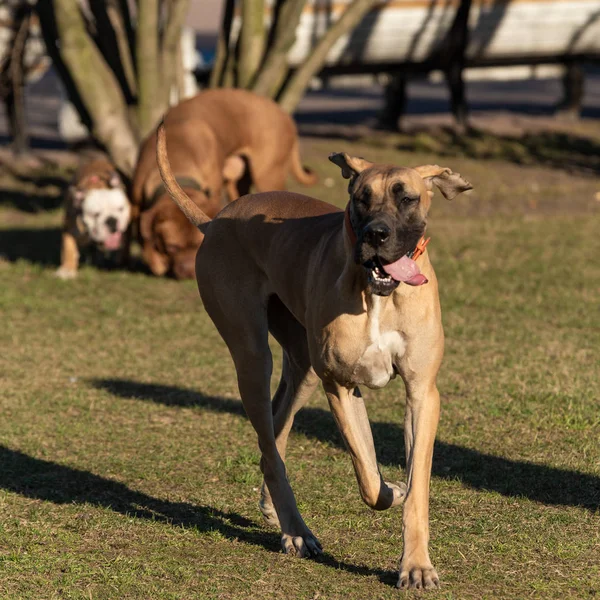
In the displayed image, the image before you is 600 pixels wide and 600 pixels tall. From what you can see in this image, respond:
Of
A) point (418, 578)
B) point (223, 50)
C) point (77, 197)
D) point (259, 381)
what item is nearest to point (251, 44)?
point (223, 50)

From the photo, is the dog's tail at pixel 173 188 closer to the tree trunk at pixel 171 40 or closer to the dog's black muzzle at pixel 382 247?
the dog's black muzzle at pixel 382 247

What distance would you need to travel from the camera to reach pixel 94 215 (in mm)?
9797

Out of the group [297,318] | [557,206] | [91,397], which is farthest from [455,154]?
[297,318]

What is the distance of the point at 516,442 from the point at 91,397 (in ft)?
8.40

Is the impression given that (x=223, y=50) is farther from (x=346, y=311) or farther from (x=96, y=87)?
(x=346, y=311)

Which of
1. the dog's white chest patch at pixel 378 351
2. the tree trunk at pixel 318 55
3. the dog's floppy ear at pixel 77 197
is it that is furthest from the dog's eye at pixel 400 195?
the tree trunk at pixel 318 55

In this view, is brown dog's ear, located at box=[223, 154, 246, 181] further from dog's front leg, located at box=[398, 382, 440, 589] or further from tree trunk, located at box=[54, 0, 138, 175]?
dog's front leg, located at box=[398, 382, 440, 589]

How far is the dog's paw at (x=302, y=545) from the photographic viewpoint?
14.3ft

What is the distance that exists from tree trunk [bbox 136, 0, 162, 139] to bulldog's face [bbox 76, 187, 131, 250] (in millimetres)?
1959

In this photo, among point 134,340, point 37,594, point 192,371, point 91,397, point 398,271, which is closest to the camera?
point 398,271

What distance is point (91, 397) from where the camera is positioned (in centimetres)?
678

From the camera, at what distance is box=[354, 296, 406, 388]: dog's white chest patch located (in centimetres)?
399

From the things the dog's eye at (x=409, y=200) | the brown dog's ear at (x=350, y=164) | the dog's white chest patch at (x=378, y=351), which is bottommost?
the dog's white chest patch at (x=378, y=351)

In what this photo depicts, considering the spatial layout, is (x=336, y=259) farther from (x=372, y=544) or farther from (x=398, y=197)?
(x=372, y=544)
